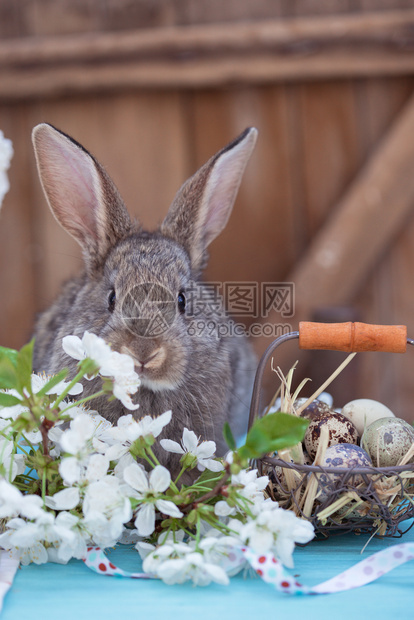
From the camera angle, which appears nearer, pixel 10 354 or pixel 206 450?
pixel 10 354

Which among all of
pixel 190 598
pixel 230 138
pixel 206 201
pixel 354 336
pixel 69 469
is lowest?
pixel 190 598

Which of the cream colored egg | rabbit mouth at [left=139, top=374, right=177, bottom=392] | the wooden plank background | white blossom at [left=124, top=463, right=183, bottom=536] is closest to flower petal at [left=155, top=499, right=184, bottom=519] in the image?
white blossom at [left=124, top=463, right=183, bottom=536]

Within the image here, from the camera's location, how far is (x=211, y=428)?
4.55 ft

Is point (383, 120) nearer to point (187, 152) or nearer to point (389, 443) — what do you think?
point (187, 152)

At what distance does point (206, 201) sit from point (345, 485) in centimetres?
81

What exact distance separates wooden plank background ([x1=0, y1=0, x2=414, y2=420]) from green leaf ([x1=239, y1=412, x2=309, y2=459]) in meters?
1.58

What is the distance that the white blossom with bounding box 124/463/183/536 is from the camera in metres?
0.94

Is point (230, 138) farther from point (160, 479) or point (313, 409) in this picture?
point (160, 479)

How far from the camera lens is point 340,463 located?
1.06 m

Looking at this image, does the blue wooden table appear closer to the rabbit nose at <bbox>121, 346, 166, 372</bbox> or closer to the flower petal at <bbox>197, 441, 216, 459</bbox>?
the flower petal at <bbox>197, 441, 216, 459</bbox>

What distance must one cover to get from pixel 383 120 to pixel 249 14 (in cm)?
Result: 71

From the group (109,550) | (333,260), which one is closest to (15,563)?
(109,550)
